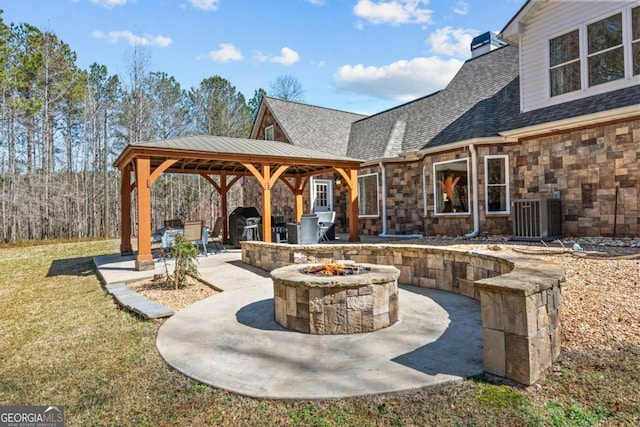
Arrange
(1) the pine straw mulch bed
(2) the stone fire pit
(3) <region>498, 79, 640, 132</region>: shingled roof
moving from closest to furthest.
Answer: (2) the stone fire pit, (1) the pine straw mulch bed, (3) <region>498, 79, 640, 132</region>: shingled roof

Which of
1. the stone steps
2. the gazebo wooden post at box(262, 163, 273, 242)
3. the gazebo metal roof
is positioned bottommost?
the stone steps

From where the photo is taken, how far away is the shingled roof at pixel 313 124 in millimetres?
15459

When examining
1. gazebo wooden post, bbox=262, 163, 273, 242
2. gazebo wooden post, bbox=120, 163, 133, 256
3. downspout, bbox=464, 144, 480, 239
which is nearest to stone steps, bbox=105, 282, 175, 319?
gazebo wooden post, bbox=262, 163, 273, 242

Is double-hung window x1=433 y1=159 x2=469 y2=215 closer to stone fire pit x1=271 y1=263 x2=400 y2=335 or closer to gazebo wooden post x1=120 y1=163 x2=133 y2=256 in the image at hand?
stone fire pit x1=271 y1=263 x2=400 y2=335

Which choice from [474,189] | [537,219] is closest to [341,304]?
[537,219]

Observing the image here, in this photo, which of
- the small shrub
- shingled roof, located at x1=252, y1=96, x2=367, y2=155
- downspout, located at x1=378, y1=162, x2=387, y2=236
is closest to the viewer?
the small shrub

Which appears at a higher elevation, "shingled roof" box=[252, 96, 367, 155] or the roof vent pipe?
the roof vent pipe

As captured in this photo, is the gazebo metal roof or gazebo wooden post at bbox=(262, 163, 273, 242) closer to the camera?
the gazebo metal roof

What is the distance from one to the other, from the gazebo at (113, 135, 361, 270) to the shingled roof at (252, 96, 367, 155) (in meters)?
3.60

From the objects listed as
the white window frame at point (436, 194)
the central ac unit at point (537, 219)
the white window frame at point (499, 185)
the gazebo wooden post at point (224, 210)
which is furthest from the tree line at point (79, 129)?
the central ac unit at point (537, 219)

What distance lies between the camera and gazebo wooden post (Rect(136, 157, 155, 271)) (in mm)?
7219

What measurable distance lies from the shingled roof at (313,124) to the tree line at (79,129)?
832cm

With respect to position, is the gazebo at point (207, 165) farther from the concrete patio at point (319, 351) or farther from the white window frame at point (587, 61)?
the white window frame at point (587, 61)

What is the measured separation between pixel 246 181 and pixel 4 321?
547 inches
